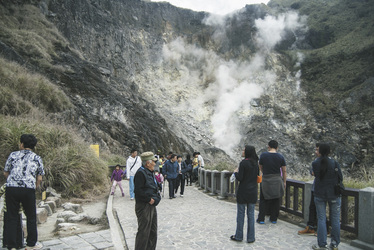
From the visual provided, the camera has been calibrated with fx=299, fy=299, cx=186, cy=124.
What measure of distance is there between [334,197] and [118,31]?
36516 mm

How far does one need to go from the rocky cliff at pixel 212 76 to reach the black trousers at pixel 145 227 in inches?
647

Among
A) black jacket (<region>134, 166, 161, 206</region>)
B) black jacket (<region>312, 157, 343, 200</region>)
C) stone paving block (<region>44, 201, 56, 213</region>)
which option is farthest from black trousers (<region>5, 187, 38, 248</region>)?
black jacket (<region>312, 157, 343, 200</region>)

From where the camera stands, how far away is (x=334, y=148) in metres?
31.4

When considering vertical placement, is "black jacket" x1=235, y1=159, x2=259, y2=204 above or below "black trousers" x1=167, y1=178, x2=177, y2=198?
above

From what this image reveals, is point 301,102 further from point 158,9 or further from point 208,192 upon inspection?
point 208,192

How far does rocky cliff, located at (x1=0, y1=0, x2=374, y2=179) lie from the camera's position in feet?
81.0

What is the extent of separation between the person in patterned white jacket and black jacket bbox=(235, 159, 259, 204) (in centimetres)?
340

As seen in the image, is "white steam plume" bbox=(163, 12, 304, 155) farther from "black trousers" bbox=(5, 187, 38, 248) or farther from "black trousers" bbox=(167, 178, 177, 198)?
"black trousers" bbox=(5, 187, 38, 248)

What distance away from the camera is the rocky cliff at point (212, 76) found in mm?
24688

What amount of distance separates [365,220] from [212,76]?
37196mm

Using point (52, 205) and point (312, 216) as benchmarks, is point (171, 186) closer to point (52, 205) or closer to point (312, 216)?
point (52, 205)

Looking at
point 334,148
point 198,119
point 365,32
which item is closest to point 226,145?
point 198,119

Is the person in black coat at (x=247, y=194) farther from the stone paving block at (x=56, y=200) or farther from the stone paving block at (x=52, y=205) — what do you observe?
the stone paving block at (x=56, y=200)

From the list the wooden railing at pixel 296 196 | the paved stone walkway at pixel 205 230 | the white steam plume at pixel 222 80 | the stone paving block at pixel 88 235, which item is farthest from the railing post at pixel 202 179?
the white steam plume at pixel 222 80
